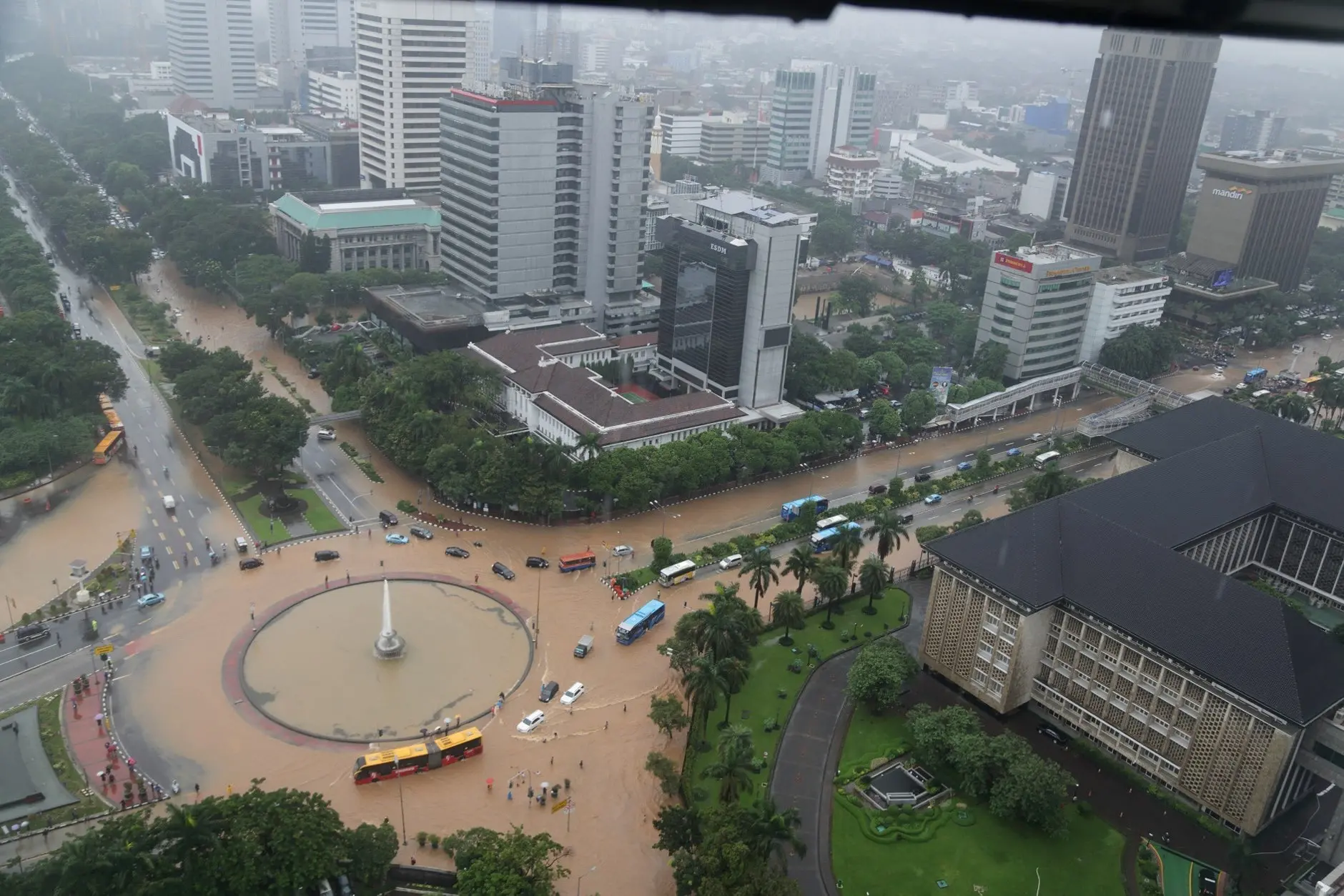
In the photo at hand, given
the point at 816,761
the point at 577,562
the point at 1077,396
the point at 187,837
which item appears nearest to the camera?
the point at 187,837

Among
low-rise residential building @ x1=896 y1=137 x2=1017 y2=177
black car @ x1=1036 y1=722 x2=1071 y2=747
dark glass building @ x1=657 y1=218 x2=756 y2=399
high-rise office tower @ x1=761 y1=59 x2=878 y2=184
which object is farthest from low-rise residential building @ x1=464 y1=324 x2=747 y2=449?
low-rise residential building @ x1=896 y1=137 x2=1017 y2=177

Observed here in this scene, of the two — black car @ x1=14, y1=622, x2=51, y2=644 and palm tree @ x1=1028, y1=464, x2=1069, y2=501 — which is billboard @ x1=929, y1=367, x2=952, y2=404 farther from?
black car @ x1=14, y1=622, x2=51, y2=644

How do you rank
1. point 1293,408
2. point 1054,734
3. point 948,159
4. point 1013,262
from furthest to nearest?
point 948,159
point 1013,262
point 1293,408
point 1054,734

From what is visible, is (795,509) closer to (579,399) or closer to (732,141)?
(579,399)

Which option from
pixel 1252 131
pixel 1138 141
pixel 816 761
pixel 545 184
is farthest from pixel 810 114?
pixel 816 761

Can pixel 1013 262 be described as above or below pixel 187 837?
above

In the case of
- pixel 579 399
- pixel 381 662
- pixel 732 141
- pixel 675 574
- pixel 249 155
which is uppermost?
pixel 732 141

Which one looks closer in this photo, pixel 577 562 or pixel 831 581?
pixel 831 581
